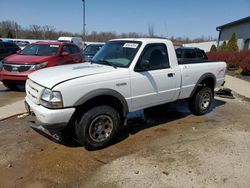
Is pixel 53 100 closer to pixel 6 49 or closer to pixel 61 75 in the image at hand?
pixel 61 75

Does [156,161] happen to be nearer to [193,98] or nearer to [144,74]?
[144,74]

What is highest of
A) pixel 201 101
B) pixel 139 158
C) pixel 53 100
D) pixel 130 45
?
pixel 130 45

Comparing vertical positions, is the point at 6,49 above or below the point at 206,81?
above

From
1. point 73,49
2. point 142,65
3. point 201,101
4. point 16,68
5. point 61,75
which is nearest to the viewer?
point 61,75

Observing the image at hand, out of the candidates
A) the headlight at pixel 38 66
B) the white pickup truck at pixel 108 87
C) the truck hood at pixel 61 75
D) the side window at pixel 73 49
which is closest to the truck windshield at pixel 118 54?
the white pickup truck at pixel 108 87

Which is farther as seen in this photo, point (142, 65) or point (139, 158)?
point (142, 65)

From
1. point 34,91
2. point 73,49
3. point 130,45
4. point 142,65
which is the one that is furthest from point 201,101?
point 73,49

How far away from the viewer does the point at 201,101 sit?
21.7 feet

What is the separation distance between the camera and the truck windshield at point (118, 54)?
4.95 metres

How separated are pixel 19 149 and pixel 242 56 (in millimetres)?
15288

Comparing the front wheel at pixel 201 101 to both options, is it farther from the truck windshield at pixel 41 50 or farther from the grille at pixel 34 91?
the truck windshield at pixel 41 50

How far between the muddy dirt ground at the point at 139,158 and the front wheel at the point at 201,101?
656 millimetres

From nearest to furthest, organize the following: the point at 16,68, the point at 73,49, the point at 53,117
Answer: the point at 53,117, the point at 16,68, the point at 73,49

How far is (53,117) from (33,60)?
5323 mm
